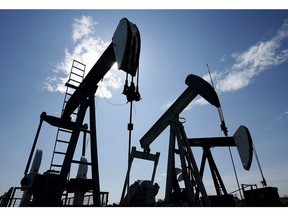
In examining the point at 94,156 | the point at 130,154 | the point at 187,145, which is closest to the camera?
the point at 130,154

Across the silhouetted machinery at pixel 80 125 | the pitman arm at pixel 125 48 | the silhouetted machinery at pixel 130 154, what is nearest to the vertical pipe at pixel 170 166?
the silhouetted machinery at pixel 130 154

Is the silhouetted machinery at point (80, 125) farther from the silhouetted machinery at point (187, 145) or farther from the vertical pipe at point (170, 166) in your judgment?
the silhouetted machinery at point (187, 145)

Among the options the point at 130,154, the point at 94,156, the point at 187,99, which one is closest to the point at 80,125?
the point at 94,156

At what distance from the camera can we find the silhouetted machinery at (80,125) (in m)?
4.89

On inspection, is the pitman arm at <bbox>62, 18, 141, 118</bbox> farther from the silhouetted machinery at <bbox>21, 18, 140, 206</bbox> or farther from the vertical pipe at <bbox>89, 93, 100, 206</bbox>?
the vertical pipe at <bbox>89, 93, 100, 206</bbox>

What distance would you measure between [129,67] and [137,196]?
23.1ft

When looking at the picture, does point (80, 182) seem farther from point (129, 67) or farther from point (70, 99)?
point (129, 67)

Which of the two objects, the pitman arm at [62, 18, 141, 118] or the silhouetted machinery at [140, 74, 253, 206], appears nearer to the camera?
the pitman arm at [62, 18, 141, 118]

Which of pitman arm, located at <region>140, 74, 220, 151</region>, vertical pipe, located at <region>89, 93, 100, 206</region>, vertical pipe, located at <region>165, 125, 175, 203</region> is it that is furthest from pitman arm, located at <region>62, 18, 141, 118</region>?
vertical pipe, located at <region>165, 125, 175, 203</region>

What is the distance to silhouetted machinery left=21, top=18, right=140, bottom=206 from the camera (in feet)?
16.1

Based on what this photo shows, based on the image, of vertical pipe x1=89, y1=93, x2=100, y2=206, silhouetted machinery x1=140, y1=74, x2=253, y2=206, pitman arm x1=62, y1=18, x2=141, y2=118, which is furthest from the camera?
silhouetted machinery x1=140, y1=74, x2=253, y2=206

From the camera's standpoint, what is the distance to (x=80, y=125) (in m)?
7.40

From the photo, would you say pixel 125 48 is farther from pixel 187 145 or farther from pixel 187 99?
pixel 187 145

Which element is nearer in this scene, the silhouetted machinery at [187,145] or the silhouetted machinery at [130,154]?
the silhouetted machinery at [130,154]
